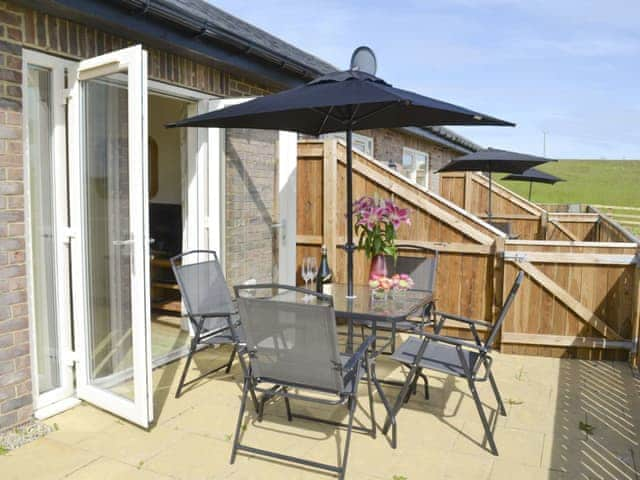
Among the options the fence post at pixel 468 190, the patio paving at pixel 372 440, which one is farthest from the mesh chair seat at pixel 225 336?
the fence post at pixel 468 190

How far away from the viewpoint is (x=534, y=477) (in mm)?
2932

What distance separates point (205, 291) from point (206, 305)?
0.12 metres

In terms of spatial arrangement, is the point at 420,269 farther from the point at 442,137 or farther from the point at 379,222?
the point at 442,137

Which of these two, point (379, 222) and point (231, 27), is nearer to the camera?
point (379, 222)

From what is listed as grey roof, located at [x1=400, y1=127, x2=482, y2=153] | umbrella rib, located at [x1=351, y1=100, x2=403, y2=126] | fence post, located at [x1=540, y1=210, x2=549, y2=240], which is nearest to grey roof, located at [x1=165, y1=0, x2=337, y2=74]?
umbrella rib, located at [x1=351, y1=100, x2=403, y2=126]

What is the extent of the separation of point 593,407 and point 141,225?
3404 mm

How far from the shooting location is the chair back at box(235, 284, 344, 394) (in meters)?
2.79

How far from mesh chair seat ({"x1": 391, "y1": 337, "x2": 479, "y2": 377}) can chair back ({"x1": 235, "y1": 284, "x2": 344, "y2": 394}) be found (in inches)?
29.0

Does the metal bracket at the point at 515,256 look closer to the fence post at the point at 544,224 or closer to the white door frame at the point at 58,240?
the white door frame at the point at 58,240

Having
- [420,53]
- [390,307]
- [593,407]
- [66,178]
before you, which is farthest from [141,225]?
[420,53]

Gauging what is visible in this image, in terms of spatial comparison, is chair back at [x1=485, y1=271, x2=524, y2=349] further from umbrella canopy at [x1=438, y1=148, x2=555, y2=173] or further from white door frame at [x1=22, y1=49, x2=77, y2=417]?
umbrella canopy at [x1=438, y1=148, x2=555, y2=173]

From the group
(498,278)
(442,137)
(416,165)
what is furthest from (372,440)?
(442,137)

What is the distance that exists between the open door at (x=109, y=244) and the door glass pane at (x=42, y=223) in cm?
14

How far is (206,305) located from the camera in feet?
14.4
